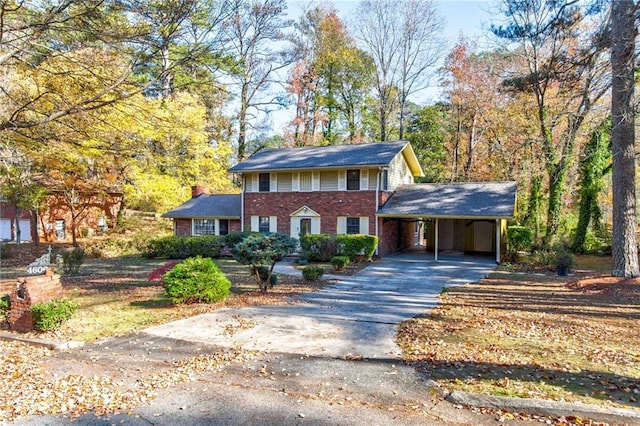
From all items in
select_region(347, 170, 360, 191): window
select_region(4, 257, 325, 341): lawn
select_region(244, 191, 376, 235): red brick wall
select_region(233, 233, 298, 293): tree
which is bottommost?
select_region(4, 257, 325, 341): lawn

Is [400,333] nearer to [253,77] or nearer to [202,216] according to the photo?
[202,216]

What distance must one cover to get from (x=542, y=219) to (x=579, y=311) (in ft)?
62.2

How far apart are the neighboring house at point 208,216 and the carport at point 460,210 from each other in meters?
8.71

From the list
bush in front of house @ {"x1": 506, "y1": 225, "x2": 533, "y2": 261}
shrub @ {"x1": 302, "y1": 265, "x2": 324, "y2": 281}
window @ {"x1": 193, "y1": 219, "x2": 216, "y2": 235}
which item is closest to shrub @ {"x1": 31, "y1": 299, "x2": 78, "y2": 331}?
shrub @ {"x1": 302, "y1": 265, "x2": 324, "y2": 281}

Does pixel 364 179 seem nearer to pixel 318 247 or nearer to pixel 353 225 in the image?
pixel 353 225

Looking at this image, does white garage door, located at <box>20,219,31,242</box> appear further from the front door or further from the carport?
the carport

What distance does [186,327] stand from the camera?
25.6 ft

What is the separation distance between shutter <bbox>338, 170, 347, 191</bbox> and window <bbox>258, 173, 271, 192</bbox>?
4.12m

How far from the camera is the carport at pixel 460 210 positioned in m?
18.5

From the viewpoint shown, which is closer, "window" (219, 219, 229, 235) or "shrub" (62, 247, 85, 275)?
"shrub" (62, 247, 85, 275)

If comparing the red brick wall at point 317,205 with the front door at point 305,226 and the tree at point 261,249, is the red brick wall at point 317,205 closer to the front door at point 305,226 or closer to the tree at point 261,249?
the front door at point 305,226

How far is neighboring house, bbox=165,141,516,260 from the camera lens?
64.6ft

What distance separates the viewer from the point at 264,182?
22.6m

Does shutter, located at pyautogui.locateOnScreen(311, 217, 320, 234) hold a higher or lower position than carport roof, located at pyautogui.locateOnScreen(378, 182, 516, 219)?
lower
